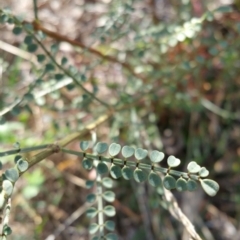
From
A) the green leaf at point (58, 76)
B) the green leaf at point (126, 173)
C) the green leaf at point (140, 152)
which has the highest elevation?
the green leaf at point (140, 152)

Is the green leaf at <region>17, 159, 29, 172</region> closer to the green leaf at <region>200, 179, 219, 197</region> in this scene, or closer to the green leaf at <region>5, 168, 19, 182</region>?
the green leaf at <region>5, 168, 19, 182</region>

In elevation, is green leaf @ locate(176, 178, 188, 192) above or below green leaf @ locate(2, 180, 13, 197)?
below

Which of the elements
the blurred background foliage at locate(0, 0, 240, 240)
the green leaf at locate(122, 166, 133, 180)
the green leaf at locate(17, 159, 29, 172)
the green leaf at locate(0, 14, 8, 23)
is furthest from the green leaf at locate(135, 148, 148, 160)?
the blurred background foliage at locate(0, 0, 240, 240)

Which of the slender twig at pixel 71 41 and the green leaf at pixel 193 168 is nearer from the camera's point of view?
the green leaf at pixel 193 168

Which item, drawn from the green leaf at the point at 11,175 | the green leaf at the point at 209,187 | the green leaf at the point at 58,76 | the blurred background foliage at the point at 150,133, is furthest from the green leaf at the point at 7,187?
the blurred background foliage at the point at 150,133

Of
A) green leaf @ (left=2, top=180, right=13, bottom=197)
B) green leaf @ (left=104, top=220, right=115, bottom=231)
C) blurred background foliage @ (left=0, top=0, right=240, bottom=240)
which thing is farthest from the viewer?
blurred background foliage @ (left=0, top=0, right=240, bottom=240)

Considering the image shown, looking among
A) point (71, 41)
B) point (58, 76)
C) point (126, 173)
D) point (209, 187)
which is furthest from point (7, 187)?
point (71, 41)

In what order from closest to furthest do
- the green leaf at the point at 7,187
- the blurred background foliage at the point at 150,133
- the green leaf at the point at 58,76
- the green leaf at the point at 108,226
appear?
the green leaf at the point at 7,187
the green leaf at the point at 108,226
the green leaf at the point at 58,76
the blurred background foliage at the point at 150,133

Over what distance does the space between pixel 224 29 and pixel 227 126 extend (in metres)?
0.39

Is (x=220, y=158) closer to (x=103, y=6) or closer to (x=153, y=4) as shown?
(x=153, y=4)

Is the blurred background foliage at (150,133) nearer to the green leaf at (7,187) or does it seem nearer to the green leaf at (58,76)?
the green leaf at (58,76)

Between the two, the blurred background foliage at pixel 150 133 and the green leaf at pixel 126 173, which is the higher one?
the green leaf at pixel 126 173

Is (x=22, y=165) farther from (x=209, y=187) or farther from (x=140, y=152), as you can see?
(x=209, y=187)

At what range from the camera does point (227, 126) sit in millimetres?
1617
